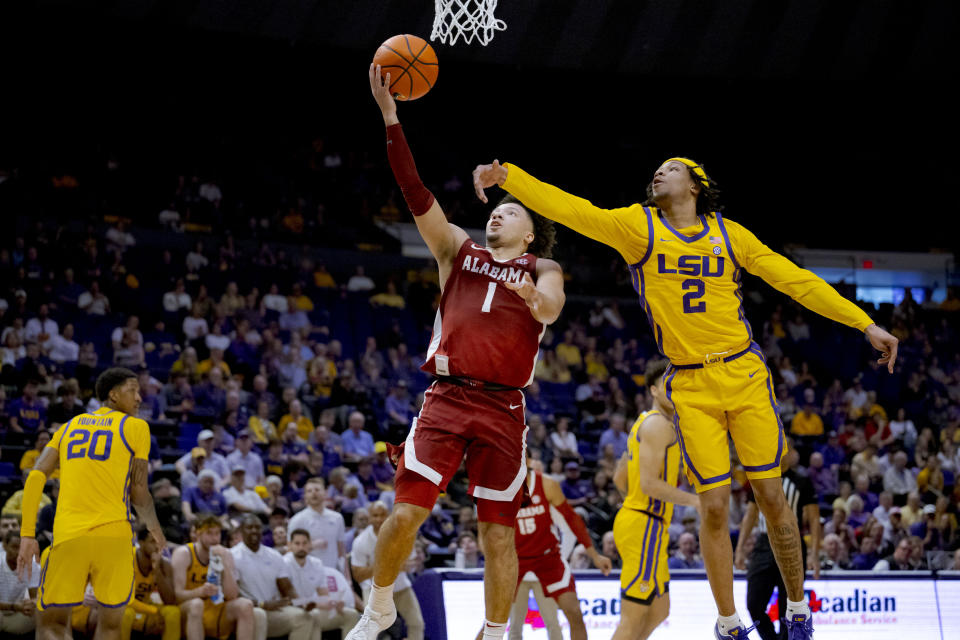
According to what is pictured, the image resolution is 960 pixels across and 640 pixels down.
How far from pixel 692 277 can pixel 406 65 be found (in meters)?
2.00

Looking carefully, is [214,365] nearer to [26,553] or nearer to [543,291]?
[26,553]

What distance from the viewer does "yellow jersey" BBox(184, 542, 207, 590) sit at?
32.4ft

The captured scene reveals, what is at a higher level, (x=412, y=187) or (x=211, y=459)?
(x=412, y=187)

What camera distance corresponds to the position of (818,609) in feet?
35.8

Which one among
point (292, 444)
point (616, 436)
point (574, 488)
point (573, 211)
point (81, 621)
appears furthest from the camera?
point (616, 436)

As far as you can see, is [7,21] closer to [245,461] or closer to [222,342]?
[222,342]

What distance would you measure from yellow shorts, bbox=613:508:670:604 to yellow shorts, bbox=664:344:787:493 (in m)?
1.88

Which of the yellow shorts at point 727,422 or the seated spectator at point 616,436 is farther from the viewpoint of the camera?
the seated spectator at point 616,436

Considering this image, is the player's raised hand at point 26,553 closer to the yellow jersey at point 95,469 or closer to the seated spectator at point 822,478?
the yellow jersey at point 95,469

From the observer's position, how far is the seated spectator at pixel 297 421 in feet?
49.1

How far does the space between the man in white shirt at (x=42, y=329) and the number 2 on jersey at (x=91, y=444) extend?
7.81m

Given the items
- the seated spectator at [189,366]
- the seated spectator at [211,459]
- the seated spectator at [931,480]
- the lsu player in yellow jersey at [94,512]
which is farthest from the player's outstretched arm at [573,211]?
the seated spectator at [931,480]

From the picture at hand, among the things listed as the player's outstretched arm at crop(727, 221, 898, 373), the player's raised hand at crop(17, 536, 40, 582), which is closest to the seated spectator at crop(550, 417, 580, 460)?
the player's raised hand at crop(17, 536, 40, 582)

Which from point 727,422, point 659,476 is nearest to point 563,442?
point 659,476
